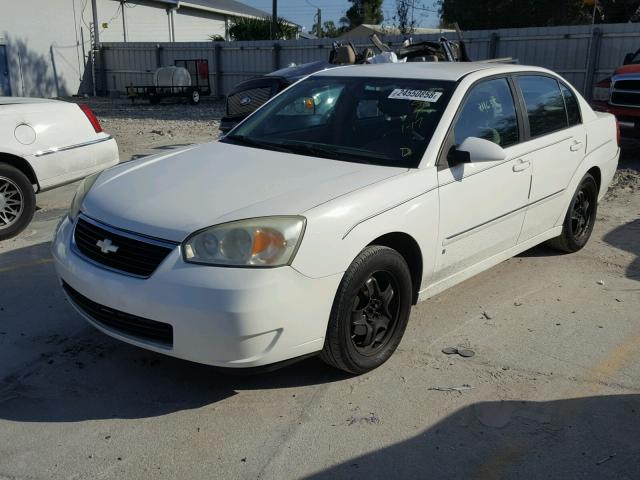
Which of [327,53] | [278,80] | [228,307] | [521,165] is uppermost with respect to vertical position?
[327,53]

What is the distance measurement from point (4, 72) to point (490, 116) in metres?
25.4

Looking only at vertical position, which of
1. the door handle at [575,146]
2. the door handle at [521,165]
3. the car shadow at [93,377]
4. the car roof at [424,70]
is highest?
the car roof at [424,70]

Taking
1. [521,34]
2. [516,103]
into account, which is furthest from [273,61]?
[516,103]

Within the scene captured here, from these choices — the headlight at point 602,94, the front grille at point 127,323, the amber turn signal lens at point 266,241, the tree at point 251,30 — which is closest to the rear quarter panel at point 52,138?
the front grille at point 127,323

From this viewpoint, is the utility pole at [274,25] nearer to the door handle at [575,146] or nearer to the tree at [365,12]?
the tree at [365,12]

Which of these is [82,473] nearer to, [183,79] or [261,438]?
[261,438]

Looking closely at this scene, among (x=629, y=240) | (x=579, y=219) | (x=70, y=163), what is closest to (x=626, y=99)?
(x=629, y=240)

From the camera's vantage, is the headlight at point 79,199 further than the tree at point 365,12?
No

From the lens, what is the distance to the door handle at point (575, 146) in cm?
527

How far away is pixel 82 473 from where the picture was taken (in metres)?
2.87

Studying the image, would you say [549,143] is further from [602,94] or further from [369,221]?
[602,94]

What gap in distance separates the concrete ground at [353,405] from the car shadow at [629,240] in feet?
2.83

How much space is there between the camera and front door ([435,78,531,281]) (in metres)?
4.03

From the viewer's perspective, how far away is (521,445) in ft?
10.2
